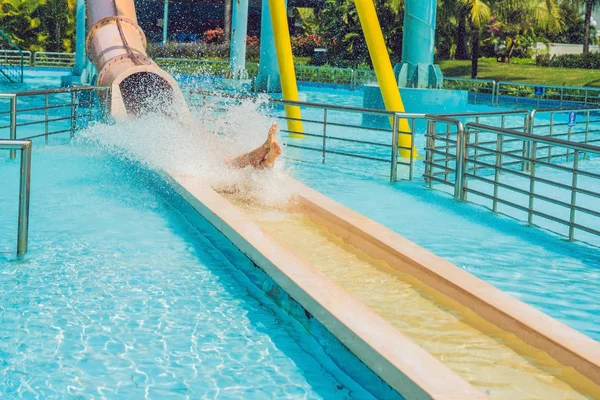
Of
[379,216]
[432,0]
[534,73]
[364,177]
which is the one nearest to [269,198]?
[379,216]

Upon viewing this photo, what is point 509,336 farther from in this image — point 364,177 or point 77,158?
point 77,158


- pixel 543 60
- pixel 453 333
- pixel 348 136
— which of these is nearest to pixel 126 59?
pixel 348 136

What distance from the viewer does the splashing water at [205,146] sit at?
979 cm

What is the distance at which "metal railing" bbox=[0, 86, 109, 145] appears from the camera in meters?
12.0

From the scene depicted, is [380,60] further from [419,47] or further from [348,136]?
[348,136]

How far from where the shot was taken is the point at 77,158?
13.0 metres

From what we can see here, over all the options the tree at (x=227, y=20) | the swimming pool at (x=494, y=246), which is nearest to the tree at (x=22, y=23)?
the tree at (x=227, y=20)

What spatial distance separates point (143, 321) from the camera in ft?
18.6

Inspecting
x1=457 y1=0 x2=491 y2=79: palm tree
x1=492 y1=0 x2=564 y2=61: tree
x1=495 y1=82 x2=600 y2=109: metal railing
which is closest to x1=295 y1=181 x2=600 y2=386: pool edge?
x1=495 y1=82 x2=600 y2=109: metal railing

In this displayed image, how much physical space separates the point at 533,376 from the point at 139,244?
3920mm

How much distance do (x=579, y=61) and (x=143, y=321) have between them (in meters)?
34.9

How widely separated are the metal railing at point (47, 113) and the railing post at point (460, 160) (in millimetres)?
5424

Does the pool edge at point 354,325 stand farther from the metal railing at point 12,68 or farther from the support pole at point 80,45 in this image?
the metal railing at point 12,68

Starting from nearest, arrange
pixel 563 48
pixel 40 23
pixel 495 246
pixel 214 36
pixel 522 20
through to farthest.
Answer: pixel 495 246
pixel 522 20
pixel 40 23
pixel 563 48
pixel 214 36
